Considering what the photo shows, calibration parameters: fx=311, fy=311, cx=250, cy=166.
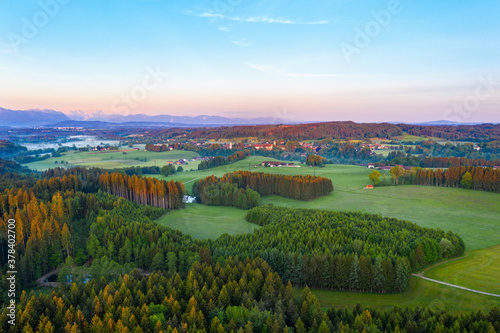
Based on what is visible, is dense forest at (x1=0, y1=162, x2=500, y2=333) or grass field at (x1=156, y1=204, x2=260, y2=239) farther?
grass field at (x1=156, y1=204, x2=260, y2=239)

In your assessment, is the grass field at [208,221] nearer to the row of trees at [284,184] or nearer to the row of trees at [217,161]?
the row of trees at [284,184]

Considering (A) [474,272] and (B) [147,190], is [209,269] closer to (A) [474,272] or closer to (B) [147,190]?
(A) [474,272]

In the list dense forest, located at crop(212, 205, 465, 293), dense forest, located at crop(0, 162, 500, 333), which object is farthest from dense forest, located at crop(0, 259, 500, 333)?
dense forest, located at crop(212, 205, 465, 293)

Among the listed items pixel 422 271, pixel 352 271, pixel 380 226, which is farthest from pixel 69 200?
pixel 422 271

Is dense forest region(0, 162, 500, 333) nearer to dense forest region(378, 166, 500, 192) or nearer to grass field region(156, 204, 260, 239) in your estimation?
grass field region(156, 204, 260, 239)

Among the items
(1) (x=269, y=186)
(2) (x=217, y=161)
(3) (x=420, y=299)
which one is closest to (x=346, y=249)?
(3) (x=420, y=299)

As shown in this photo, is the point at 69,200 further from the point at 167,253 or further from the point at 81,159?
the point at 81,159
